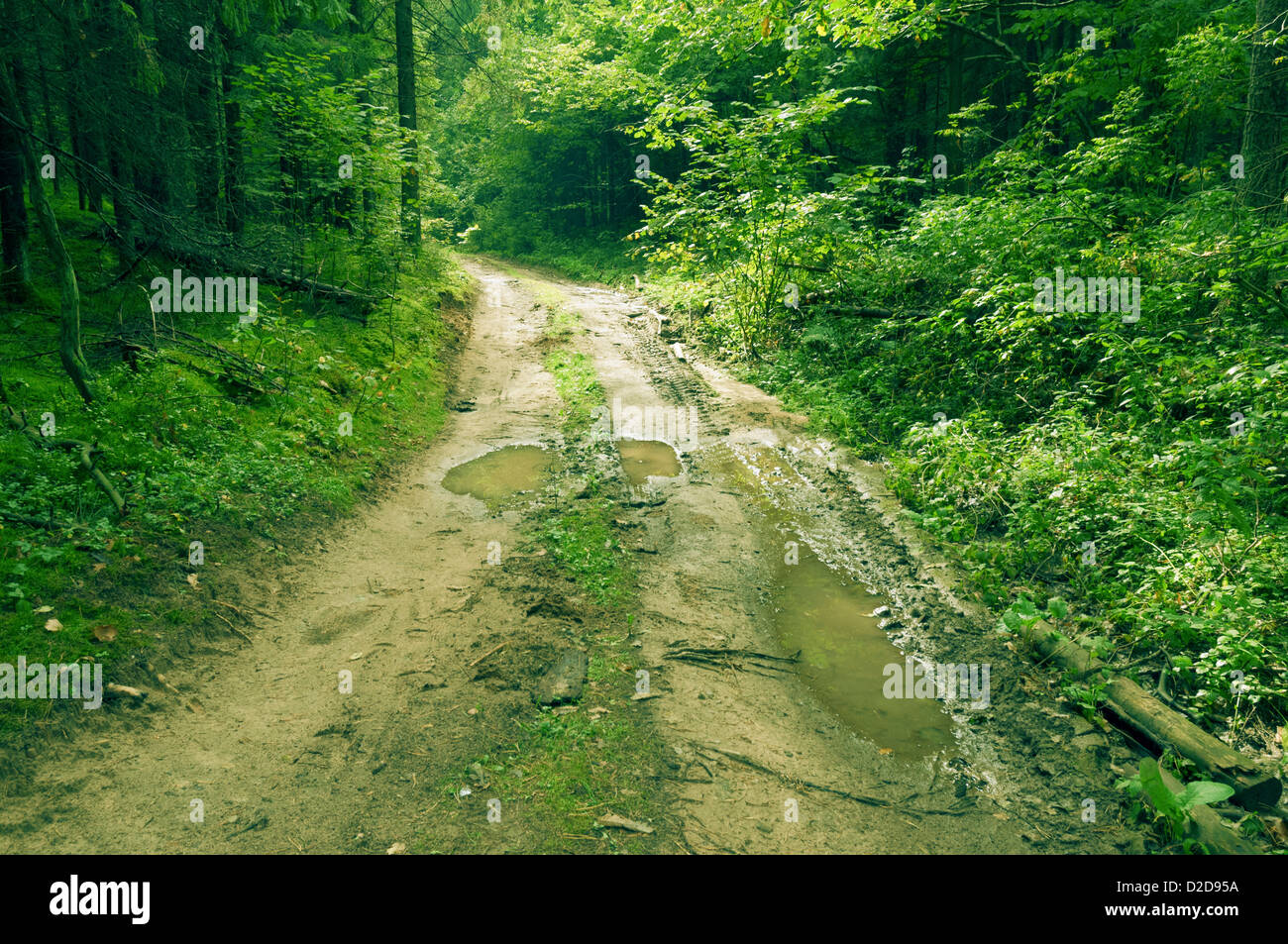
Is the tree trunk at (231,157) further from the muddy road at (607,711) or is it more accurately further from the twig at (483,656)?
the twig at (483,656)

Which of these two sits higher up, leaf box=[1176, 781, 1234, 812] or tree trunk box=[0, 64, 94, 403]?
tree trunk box=[0, 64, 94, 403]

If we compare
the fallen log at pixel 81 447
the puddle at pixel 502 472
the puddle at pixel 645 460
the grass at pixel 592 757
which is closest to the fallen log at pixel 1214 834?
the grass at pixel 592 757

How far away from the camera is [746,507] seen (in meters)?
7.74

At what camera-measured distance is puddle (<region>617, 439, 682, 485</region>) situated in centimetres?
859

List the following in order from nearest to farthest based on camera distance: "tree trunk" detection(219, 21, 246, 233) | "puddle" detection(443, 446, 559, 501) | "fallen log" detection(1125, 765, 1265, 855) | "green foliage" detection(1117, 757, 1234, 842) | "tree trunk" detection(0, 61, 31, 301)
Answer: "fallen log" detection(1125, 765, 1265, 855)
"green foliage" detection(1117, 757, 1234, 842)
"tree trunk" detection(0, 61, 31, 301)
"puddle" detection(443, 446, 559, 501)
"tree trunk" detection(219, 21, 246, 233)

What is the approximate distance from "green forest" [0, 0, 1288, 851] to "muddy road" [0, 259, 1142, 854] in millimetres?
234

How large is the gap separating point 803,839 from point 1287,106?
10226 mm

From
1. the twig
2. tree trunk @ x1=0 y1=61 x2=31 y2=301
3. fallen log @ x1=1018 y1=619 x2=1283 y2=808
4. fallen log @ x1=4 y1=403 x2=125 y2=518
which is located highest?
tree trunk @ x1=0 y1=61 x2=31 y2=301

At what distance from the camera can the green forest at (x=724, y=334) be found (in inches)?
197

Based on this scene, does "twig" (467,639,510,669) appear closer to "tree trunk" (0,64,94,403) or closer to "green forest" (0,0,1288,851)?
"green forest" (0,0,1288,851)

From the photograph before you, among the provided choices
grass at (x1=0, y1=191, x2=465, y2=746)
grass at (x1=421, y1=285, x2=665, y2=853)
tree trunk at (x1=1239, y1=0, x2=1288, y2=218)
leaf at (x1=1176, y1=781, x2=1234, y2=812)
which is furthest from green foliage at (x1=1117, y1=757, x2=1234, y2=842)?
tree trunk at (x1=1239, y1=0, x2=1288, y2=218)

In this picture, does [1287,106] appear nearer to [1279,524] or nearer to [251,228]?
[1279,524]

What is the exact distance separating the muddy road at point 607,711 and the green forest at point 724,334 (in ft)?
0.77

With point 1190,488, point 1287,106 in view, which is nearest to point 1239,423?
point 1190,488
